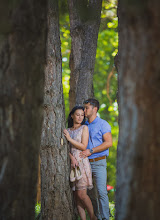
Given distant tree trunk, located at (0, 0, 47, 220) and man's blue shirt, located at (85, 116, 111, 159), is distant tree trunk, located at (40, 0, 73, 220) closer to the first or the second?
man's blue shirt, located at (85, 116, 111, 159)

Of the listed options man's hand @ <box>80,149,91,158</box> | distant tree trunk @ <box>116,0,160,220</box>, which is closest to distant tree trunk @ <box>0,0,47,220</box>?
distant tree trunk @ <box>116,0,160,220</box>

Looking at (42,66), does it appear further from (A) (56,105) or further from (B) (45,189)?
(B) (45,189)

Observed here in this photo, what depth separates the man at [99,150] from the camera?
520 centimetres

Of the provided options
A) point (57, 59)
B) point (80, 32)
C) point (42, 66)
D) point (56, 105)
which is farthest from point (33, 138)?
point (80, 32)

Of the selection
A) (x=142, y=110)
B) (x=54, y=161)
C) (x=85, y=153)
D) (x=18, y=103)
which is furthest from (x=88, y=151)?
(x=142, y=110)

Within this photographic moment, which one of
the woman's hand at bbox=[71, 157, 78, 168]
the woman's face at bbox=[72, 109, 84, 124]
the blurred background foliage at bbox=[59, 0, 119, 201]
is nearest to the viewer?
the woman's hand at bbox=[71, 157, 78, 168]

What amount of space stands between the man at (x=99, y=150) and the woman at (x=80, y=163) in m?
0.20

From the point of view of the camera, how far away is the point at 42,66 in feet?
9.36

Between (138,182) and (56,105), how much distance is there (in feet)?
8.82

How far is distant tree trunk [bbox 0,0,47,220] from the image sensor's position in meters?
2.62

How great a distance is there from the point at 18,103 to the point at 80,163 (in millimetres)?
2574

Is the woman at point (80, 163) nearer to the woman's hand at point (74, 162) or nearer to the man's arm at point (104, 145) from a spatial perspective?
the woman's hand at point (74, 162)

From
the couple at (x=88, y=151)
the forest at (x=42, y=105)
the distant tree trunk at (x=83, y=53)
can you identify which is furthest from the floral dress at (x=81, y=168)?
the forest at (x=42, y=105)

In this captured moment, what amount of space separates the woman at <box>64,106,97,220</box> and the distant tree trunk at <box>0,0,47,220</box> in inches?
83.7
